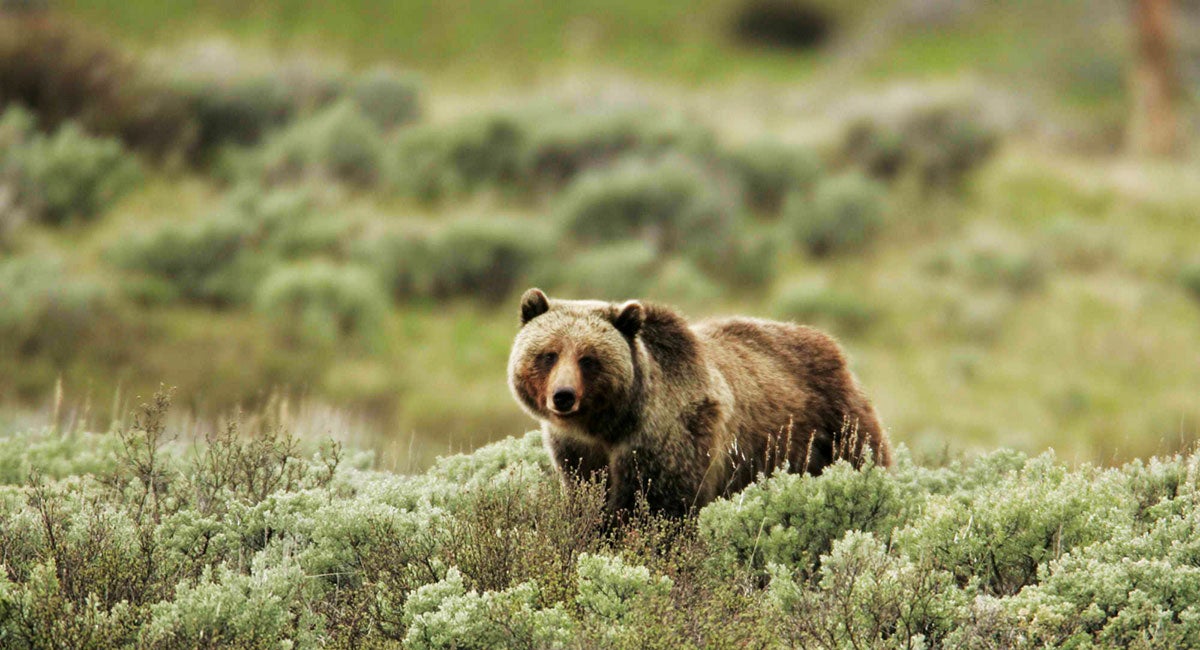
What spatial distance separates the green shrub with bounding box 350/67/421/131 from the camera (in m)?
20.4

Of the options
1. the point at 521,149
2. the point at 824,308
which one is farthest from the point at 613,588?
the point at 521,149

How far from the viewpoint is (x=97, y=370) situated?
13109 millimetres

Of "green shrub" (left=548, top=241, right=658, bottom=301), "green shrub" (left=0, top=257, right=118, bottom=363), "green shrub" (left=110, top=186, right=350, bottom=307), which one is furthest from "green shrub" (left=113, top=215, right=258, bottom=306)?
"green shrub" (left=548, top=241, right=658, bottom=301)

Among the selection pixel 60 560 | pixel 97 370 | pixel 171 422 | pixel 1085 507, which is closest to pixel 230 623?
pixel 60 560

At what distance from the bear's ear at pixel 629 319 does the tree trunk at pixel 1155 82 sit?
24.9 metres

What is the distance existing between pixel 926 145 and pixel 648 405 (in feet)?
56.5

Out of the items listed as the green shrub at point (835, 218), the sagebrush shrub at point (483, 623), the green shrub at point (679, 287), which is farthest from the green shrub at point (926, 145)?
the sagebrush shrub at point (483, 623)

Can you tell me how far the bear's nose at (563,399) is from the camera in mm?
5680

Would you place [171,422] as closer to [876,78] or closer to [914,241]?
[914,241]

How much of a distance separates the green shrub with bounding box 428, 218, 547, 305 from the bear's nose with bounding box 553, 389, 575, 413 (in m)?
10.8

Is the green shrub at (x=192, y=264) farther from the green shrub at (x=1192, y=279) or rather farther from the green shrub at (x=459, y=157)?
the green shrub at (x=1192, y=279)

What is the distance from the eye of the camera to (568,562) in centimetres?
516

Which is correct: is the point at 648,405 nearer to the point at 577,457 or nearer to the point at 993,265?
the point at 577,457

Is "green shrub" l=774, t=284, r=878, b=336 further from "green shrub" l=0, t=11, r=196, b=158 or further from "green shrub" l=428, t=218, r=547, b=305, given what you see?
"green shrub" l=0, t=11, r=196, b=158
